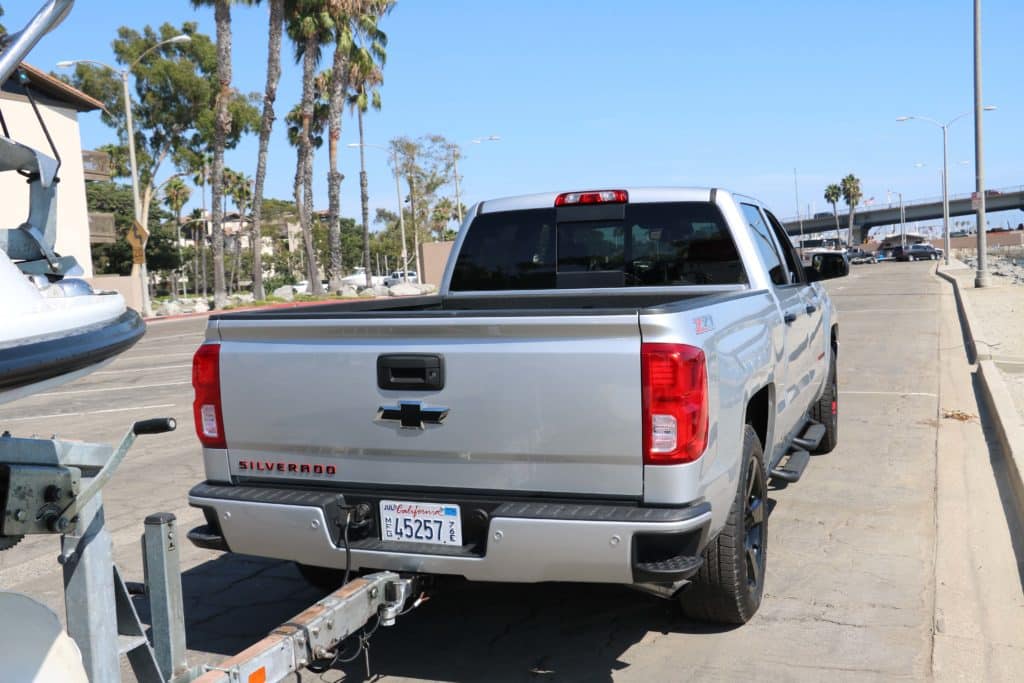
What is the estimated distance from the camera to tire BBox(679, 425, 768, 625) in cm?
420

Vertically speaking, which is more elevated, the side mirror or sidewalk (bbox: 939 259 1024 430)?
the side mirror

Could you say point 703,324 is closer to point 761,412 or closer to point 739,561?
point 739,561

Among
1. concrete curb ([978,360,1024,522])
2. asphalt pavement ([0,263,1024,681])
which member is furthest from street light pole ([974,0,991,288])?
asphalt pavement ([0,263,1024,681])

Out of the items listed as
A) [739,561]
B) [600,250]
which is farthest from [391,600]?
[600,250]

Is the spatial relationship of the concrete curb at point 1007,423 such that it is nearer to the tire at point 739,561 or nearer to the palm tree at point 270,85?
the tire at point 739,561

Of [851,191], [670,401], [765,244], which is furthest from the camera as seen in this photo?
[851,191]

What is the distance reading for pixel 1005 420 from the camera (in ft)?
28.3

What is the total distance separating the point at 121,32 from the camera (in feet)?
189


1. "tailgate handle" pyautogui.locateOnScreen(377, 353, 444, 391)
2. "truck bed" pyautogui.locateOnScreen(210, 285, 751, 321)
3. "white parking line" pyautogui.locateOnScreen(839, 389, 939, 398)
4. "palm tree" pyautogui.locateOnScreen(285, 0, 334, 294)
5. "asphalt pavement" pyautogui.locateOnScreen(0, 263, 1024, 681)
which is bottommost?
"asphalt pavement" pyautogui.locateOnScreen(0, 263, 1024, 681)

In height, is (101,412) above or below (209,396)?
below

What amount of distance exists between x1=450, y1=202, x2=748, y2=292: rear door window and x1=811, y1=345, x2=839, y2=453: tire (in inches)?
101

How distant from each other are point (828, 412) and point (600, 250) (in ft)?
10.3

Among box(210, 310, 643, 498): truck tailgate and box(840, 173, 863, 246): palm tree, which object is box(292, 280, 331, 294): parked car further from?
box(840, 173, 863, 246): palm tree

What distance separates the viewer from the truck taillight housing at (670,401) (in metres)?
3.57
